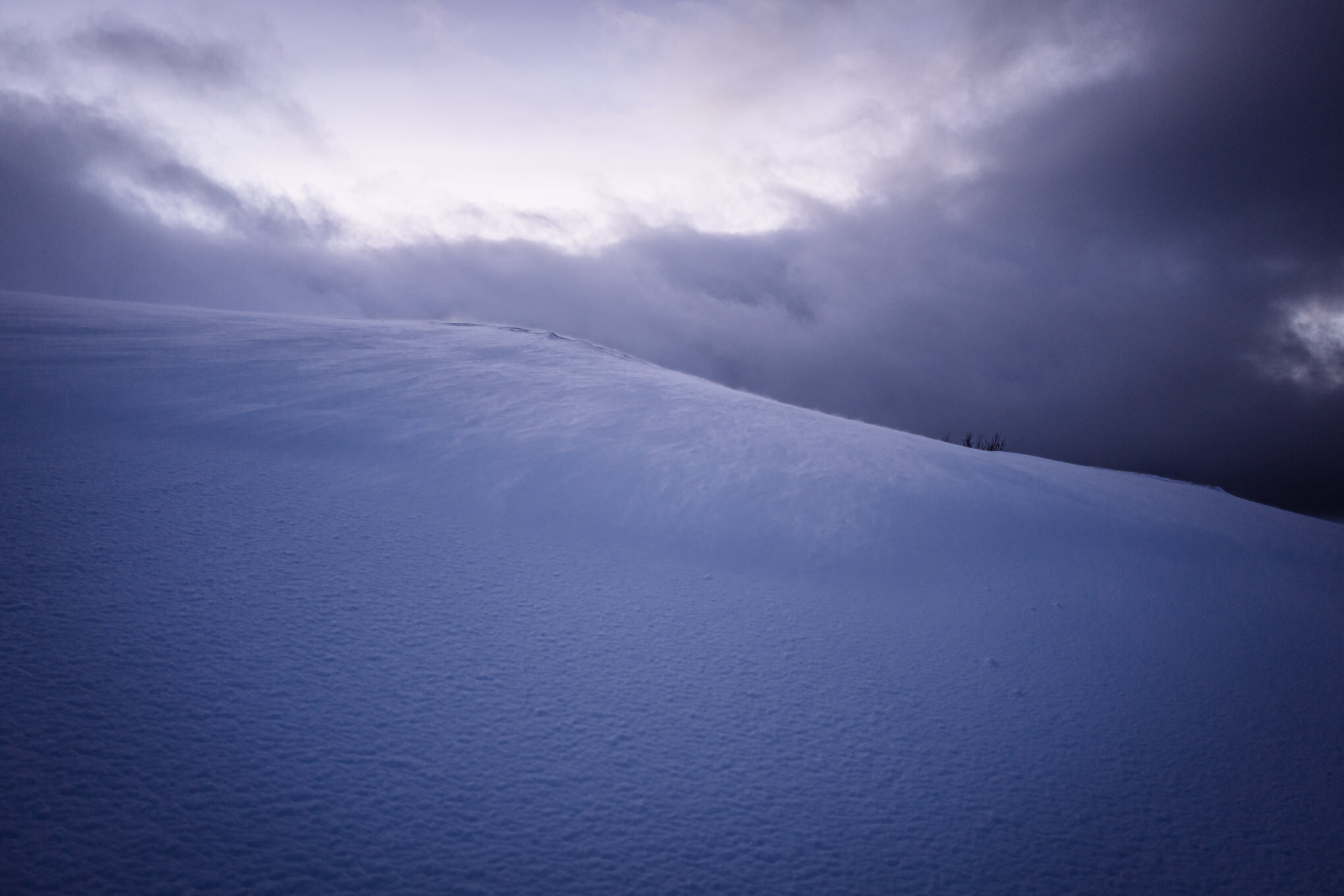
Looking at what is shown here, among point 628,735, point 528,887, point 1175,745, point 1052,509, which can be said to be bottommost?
point 528,887

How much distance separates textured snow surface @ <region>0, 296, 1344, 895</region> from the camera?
3.77 ft

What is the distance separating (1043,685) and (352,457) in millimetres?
3478

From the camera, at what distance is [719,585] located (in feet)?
7.98

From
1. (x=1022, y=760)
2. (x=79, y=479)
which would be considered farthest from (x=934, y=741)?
(x=79, y=479)

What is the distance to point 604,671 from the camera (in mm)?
1726

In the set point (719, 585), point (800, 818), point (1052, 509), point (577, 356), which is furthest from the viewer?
point (577, 356)

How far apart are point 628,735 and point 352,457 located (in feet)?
8.28

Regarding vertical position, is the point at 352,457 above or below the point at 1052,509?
below

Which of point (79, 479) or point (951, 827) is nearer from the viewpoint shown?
point (951, 827)

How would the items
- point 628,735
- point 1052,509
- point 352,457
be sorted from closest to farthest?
point 628,735 → point 352,457 → point 1052,509

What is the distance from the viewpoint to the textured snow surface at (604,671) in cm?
115

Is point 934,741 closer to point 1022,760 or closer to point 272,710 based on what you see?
point 1022,760

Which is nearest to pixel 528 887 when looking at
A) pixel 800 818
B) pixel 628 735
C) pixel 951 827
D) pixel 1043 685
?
pixel 628 735

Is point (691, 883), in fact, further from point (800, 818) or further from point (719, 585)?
point (719, 585)
